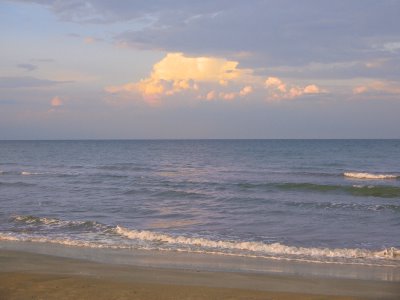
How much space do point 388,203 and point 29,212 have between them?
52.8 feet

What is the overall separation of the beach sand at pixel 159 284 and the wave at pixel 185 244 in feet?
8.16

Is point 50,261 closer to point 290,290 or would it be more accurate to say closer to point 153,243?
point 153,243

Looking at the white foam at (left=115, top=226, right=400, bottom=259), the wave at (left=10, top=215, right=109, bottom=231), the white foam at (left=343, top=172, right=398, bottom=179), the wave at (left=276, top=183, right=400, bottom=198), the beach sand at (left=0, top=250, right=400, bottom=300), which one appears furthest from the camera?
the white foam at (left=343, top=172, right=398, bottom=179)

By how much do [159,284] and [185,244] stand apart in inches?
197

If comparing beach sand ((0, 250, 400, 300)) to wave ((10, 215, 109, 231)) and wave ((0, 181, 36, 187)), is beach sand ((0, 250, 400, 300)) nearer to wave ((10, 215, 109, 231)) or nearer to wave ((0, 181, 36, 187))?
wave ((10, 215, 109, 231))

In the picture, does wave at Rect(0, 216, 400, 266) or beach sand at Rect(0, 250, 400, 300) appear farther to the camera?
wave at Rect(0, 216, 400, 266)

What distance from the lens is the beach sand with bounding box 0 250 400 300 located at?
847 centimetres

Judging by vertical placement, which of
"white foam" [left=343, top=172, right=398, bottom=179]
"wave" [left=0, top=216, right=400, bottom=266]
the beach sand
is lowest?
"wave" [left=0, top=216, right=400, bottom=266]

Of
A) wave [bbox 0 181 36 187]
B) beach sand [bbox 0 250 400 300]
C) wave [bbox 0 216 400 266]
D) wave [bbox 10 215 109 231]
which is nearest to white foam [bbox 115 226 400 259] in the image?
wave [bbox 0 216 400 266]

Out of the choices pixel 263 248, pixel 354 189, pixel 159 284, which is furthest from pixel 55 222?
pixel 354 189

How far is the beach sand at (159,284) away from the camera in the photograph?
27.8 ft

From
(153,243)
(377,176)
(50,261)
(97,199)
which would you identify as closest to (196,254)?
(153,243)

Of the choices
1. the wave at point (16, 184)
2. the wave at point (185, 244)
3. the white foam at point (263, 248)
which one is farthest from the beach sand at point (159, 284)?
the wave at point (16, 184)

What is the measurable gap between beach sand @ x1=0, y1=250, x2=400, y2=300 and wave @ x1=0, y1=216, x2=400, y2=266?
8.16 feet
